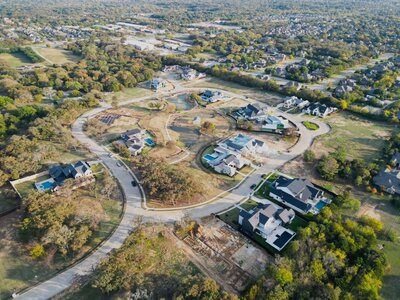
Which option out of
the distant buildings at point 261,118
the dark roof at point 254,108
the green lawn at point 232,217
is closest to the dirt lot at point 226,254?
the green lawn at point 232,217

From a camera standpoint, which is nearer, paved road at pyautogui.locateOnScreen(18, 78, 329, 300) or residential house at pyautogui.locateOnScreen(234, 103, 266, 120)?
paved road at pyautogui.locateOnScreen(18, 78, 329, 300)

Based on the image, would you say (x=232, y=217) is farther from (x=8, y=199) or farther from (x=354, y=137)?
(x=354, y=137)

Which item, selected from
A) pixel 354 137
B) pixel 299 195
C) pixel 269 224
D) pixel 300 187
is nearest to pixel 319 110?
pixel 354 137

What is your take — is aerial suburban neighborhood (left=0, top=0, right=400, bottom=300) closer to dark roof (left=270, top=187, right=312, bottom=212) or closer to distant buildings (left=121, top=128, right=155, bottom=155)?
dark roof (left=270, top=187, right=312, bottom=212)

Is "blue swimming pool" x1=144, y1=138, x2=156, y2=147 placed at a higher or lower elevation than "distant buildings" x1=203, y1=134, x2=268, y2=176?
lower

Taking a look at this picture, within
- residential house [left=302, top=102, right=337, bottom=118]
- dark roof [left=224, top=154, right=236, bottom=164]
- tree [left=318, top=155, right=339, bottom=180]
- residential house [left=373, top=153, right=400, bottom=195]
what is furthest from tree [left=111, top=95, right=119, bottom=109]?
residential house [left=373, top=153, right=400, bottom=195]

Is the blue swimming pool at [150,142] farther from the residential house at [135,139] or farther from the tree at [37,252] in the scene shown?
the tree at [37,252]

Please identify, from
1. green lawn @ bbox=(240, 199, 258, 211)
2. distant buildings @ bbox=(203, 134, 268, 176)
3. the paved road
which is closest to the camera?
the paved road
